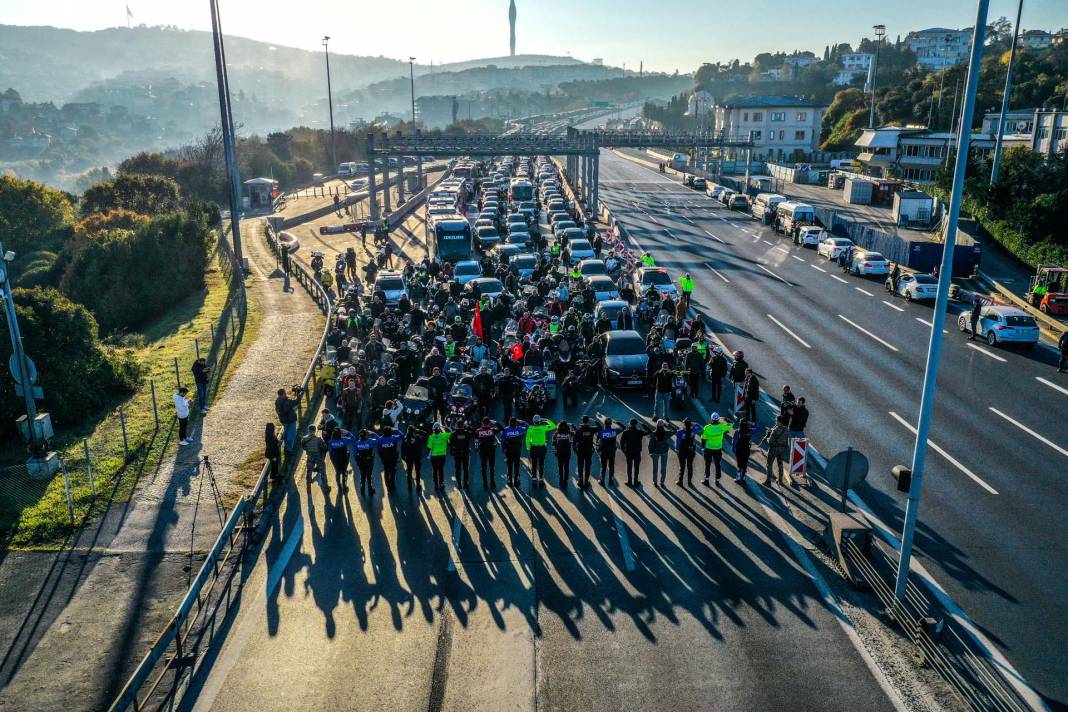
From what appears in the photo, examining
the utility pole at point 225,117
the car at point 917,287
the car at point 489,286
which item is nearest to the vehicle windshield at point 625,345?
the car at point 489,286

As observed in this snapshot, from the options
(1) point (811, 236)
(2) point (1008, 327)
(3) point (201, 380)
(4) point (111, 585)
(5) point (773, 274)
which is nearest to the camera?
(4) point (111, 585)

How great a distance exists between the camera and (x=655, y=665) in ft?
35.0

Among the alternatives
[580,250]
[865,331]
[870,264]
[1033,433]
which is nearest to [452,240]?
[580,250]

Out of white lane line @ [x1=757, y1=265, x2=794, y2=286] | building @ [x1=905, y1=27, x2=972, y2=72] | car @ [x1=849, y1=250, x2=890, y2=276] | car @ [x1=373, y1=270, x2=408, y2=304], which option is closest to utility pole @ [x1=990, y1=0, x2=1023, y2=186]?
car @ [x1=849, y1=250, x2=890, y2=276]

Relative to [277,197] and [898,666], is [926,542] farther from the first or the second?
[277,197]

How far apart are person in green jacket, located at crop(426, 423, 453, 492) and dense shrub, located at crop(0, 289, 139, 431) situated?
1058cm

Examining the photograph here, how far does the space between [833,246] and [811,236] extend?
5060 millimetres

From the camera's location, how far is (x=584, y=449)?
53.0 ft

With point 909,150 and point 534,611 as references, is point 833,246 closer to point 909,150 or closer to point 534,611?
point 534,611

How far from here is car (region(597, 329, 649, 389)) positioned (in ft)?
72.6

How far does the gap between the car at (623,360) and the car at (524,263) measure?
13878mm

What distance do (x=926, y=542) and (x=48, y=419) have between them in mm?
18317

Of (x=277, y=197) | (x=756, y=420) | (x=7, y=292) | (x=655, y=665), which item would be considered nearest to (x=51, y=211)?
(x=277, y=197)

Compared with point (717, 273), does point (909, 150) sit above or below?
above
